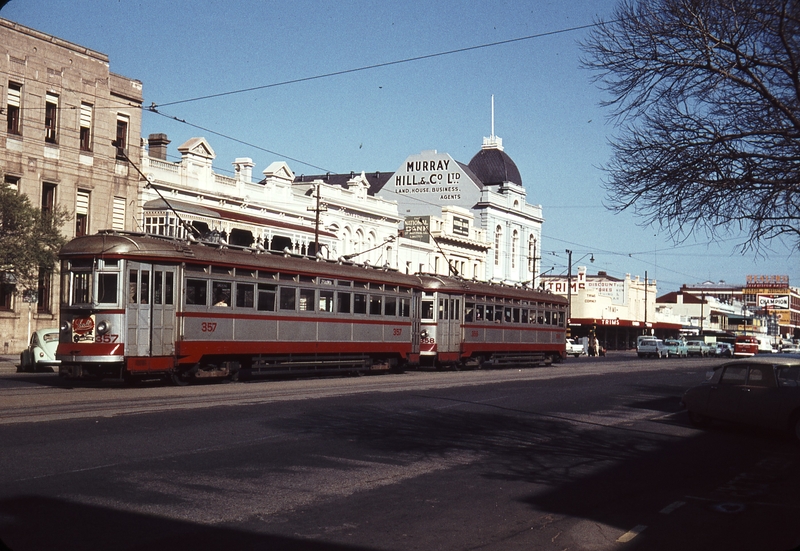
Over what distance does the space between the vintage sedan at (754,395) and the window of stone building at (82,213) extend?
30.6 m

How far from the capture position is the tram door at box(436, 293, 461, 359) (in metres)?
35.0

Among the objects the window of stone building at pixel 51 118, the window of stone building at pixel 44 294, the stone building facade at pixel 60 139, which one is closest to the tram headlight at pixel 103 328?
the stone building facade at pixel 60 139

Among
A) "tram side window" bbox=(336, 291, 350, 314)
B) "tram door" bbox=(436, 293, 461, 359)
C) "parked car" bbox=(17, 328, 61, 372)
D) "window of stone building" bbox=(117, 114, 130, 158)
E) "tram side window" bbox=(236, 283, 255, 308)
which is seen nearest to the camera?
"tram side window" bbox=(236, 283, 255, 308)

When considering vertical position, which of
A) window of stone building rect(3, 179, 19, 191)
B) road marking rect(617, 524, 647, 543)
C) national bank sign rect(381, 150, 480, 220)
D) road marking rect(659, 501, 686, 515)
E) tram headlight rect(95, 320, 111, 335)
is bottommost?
road marking rect(617, 524, 647, 543)

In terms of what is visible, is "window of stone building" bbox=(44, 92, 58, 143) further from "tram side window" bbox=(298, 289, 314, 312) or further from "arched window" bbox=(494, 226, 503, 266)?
"arched window" bbox=(494, 226, 503, 266)

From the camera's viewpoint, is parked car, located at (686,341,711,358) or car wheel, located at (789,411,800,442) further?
parked car, located at (686,341,711,358)

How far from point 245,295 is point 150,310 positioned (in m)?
3.16

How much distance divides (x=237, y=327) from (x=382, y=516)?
52.3 feet

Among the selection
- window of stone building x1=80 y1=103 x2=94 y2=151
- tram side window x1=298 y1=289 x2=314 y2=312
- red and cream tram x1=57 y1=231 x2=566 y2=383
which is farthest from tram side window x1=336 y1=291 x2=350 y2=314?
window of stone building x1=80 y1=103 x2=94 y2=151

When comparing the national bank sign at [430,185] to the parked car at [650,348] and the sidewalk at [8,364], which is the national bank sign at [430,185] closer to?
the parked car at [650,348]

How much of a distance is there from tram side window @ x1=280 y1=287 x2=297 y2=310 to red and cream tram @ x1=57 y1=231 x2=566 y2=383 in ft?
0.09

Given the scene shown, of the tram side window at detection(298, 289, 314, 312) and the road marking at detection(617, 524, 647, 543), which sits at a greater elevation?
the tram side window at detection(298, 289, 314, 312)

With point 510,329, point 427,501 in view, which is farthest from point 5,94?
point 427,501

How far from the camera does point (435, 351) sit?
3497 centimetres
